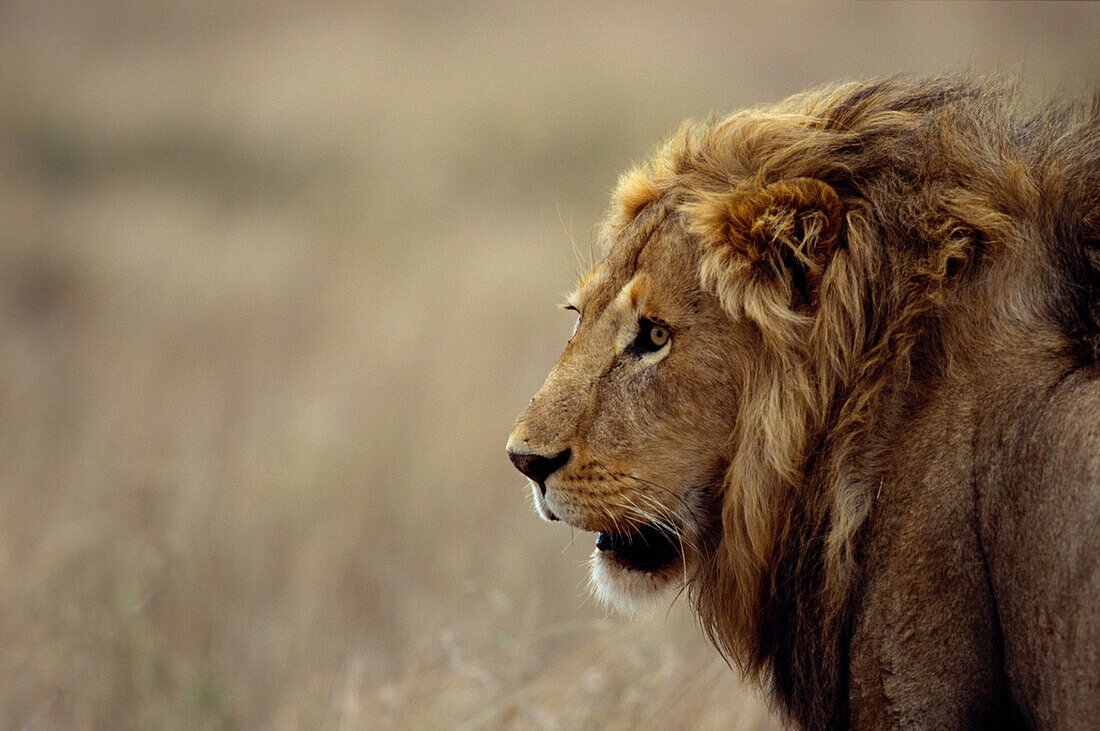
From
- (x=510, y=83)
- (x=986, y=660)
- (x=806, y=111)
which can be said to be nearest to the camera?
(x=986, y=660)

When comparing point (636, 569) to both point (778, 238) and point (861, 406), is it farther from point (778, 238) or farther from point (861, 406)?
point (778, 238)

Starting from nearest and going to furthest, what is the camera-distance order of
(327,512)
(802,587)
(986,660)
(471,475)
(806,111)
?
1. (986,660)
2. (802,587)
3. (806,111)
4. (327,512)
5. (471,475)

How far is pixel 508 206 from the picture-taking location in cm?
1067

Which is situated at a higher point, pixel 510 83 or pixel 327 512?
pixel 510 83

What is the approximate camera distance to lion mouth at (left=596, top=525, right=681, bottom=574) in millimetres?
2406

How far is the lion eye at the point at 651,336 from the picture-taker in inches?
89.0

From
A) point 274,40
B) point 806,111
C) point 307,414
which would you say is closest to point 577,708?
point 806,111

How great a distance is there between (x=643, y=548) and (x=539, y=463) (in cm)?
36

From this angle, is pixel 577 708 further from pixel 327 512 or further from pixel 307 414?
pixel 307 414

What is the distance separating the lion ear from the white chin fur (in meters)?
0.72

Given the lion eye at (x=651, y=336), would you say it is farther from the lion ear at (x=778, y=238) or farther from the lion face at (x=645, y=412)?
the lion ear at (x=778, y=238)

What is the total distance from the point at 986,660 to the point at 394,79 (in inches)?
470

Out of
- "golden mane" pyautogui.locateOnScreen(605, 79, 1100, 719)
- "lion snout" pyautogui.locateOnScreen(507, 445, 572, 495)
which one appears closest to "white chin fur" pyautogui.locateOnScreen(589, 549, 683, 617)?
"golden mane" pyautogui.locateOnScreen(605, 79, 1100, 719)

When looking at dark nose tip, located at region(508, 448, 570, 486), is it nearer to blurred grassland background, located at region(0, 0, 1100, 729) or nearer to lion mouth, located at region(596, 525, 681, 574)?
lion mouth, located at region(596, 525, 681, 574)
